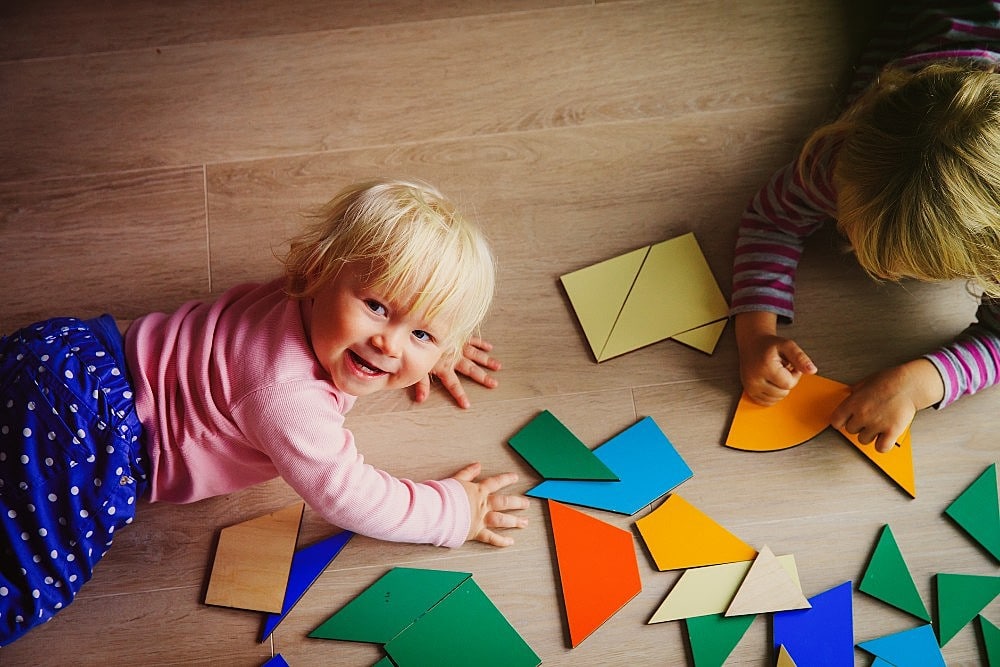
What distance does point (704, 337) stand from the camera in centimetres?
A: 109

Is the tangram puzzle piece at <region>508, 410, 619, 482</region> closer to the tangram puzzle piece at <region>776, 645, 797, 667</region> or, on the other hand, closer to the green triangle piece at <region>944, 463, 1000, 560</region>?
the tangram puzzle piece at <region>776, 645, 797, 667</region>

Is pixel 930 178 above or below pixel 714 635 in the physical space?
above

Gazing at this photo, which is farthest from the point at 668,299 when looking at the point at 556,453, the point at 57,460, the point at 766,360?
the point at 57,460

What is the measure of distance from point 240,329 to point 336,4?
1.89 feet

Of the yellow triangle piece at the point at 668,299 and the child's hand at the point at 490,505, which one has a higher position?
the yellow triangle piece at the point at 668,299

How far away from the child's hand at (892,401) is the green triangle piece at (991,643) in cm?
24

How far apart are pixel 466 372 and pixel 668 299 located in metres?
0.29

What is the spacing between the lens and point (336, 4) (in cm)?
119

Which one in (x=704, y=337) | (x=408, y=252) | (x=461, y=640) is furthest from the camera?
(x=704, y=337)

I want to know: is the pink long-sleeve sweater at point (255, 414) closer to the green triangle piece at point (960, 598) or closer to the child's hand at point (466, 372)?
the child's hand at point (466, 372)

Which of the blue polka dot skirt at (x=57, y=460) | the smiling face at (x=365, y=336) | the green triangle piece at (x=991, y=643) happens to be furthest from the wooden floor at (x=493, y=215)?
the smiling face at (x=365, y=336)

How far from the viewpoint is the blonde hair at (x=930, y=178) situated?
2.60ft

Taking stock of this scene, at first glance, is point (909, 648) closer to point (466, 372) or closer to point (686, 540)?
point (686, 540)

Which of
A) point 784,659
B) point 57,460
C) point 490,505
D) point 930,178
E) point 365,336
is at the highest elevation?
point 930,178
